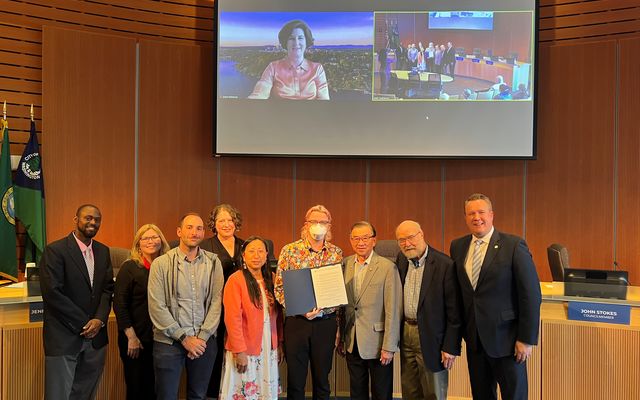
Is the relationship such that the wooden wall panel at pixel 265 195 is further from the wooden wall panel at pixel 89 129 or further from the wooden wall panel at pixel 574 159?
the wooden wall panel at pixel 574 159

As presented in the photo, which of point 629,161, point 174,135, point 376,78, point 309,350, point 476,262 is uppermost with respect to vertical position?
point 376,78

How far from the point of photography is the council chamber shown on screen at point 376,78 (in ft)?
21.1

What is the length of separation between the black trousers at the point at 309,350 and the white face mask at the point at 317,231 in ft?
1.67

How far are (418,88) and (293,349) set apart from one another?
3.98 meters

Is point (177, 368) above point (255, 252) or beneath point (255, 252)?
beneath

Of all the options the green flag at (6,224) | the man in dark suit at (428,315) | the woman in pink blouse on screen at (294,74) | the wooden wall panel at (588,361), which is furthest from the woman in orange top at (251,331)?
the green flag at (6,224)

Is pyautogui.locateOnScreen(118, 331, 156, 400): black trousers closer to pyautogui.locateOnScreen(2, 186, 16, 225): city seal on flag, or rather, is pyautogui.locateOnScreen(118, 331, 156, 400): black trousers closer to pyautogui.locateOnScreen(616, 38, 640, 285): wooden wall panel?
pyautogui.locateOnScreen(2, 186, 16, 225): city seal on flag

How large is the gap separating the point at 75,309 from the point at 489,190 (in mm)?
4993

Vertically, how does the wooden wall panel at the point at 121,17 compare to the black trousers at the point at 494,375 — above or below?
above

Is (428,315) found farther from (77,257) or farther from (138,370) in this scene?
(77,257)

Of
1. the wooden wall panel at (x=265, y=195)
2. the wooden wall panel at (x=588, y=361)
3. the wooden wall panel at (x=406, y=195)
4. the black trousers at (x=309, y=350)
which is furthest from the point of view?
the wooden wall panel at (x=265, y=195)

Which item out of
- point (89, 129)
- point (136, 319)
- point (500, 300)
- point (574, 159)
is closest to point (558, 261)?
point (574, 159)

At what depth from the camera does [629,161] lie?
646 centimetres

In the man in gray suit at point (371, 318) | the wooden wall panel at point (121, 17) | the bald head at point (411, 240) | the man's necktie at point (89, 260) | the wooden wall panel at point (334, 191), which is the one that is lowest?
the man in gray suit at point (371, 318)
